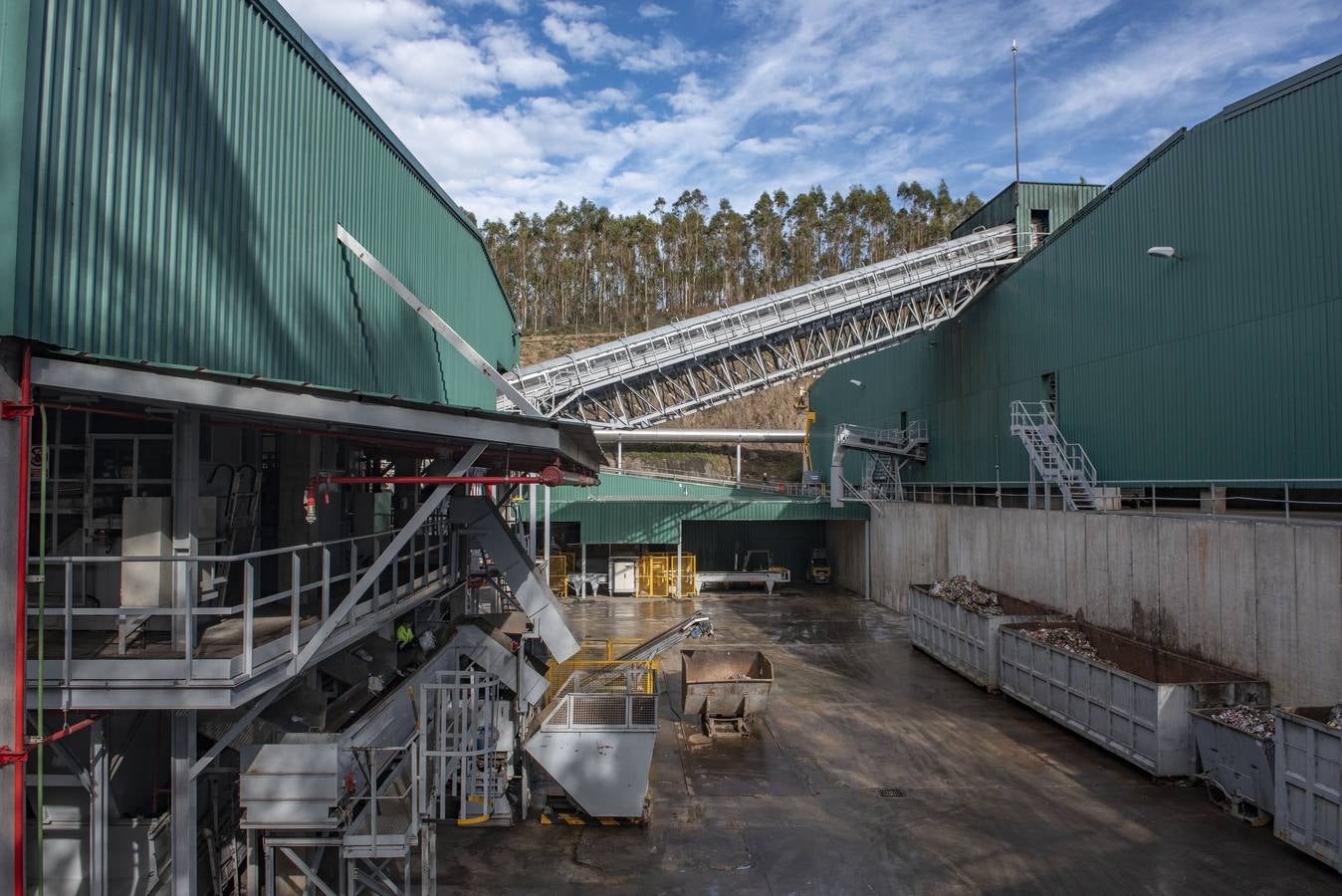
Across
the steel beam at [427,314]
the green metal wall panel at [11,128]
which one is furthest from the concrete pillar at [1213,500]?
the green metal wall panel at [11,128]

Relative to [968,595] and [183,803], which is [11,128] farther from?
[968,595]

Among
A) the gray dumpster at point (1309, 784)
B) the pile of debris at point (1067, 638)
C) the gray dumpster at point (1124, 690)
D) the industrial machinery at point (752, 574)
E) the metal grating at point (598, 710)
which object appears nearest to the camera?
the gray dumpster at point (1309, 784)

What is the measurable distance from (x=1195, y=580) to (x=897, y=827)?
8.04 metres

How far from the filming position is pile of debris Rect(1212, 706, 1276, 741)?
11641 millimetres

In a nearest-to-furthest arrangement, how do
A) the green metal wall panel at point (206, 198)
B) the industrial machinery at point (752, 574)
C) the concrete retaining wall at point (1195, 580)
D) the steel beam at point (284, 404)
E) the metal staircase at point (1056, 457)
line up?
1. the steel beam at point (284, 404)
2. the green metal wall panel at point (206, 198)
3. the concrete retaining wall at point (1195, 580)
4. the metal staircase at point (1056, 457)
5. the industrial machinery at point (752, 574)

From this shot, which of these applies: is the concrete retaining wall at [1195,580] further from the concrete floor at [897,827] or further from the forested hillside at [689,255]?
the forested hillside at [689,255]

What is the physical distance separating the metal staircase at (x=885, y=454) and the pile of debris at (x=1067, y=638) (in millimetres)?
13860

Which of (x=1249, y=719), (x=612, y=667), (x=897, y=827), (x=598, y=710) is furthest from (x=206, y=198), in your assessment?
(x=1249, y=719)

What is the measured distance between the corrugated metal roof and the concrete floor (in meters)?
15.8

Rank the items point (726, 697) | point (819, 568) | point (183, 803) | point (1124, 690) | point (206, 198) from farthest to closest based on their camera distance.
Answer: point (819, 568) < point (726, 697) < point (1124, 690) < point (206, 198) < point (183, 803)

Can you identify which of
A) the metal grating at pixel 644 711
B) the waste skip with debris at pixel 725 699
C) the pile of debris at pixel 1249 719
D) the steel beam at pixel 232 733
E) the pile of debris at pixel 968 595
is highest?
the steel beam at pixel 232 733

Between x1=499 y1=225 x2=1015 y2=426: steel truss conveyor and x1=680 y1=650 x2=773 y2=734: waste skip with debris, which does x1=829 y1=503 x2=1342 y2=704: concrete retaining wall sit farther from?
x1=499 y1=225 x2=1015 y2=426: steel truss conveyor

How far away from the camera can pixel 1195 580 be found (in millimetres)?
15305

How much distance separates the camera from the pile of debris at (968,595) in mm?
20705
